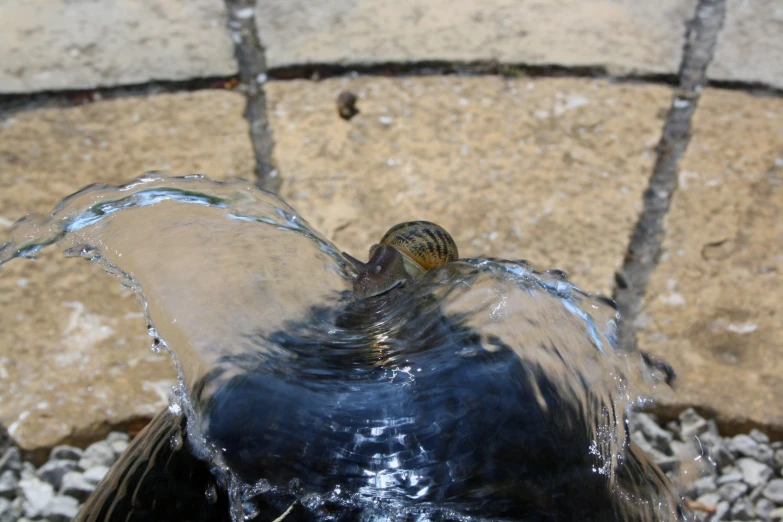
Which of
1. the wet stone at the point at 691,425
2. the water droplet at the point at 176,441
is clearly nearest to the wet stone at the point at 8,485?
the water droplet at the point at 176,441

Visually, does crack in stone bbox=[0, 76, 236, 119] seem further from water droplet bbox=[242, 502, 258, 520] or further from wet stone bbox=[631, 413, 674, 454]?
water droplet bbox=[242, 502, 258, 520]

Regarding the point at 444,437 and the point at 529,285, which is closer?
the point at 444,437

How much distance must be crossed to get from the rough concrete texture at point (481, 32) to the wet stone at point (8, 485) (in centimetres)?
115

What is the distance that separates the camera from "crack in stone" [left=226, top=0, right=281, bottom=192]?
1965mm

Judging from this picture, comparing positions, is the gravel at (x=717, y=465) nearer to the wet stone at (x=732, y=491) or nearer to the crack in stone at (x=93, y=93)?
the wet stone at (x=732, y=491)

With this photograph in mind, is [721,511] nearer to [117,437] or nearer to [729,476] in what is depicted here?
[729,476]

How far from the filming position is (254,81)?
2164 millimetres

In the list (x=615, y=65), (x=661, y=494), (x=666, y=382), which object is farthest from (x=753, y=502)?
(x=615, y=65)

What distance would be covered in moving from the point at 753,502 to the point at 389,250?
0.78m

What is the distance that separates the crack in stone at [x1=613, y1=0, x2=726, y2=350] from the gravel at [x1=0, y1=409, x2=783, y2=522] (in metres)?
0.19

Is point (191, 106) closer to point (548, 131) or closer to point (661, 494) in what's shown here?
point (548, 131)

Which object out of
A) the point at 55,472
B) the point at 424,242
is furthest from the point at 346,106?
the point at 55,472

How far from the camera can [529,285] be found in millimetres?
1214

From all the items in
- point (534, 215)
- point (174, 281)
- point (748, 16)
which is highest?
point (748, 16)
